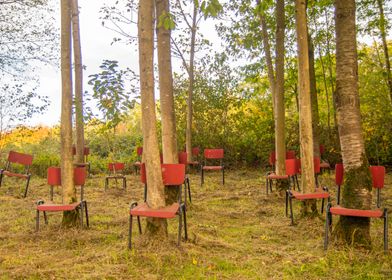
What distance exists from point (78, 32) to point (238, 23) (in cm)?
420

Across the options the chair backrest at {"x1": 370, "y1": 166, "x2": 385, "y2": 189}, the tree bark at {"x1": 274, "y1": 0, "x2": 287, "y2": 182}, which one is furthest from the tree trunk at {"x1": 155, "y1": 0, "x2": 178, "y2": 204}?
the chair backrest at {"x1": 370, "y1": 166, "x2": 385, "y2": 189}

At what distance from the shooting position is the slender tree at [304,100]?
17.9 feet

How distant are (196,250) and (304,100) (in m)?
2.48

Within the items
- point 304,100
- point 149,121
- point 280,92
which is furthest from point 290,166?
point 149,121

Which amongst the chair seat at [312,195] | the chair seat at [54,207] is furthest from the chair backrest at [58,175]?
the chair seat at [312,195]

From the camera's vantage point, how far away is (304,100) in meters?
5.46

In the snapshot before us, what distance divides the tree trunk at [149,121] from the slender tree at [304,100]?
2.10 meters

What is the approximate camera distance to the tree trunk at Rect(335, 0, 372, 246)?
4.41 metres

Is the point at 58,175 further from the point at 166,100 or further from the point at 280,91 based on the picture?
the point at 280,91

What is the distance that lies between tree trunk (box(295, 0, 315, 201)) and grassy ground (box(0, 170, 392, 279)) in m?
0.74

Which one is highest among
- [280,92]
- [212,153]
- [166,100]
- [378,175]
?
[280,92]

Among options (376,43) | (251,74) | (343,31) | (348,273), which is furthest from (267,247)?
(376,43)

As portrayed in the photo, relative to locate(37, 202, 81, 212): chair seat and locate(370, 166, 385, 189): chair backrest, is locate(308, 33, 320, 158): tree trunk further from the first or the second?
locate(37, 202, 81, 212): chair seat

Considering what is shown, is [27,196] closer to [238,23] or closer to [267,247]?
[267,247]
